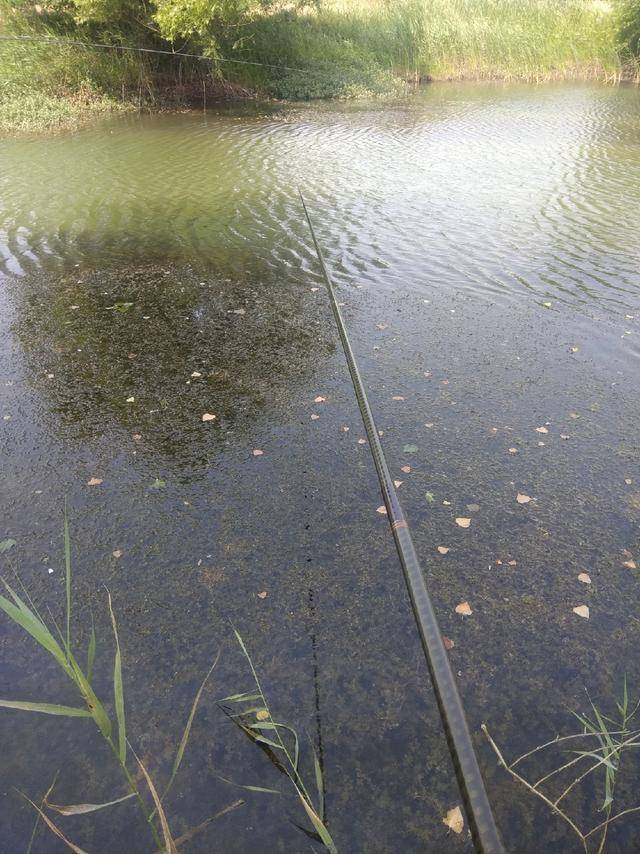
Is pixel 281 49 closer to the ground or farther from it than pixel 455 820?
farther from it

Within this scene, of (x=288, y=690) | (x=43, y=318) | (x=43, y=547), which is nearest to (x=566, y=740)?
(x=288, y=690)

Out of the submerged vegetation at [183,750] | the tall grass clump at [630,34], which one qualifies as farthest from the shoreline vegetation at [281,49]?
the submerged vegetation at [183,750]

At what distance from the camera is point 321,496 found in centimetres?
352

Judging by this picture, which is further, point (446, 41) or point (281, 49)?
point (446, 41)

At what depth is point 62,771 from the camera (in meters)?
2.23

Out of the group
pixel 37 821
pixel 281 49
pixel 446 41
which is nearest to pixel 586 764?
pixel 37 821

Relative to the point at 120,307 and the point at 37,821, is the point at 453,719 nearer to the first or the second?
the point at 37,821

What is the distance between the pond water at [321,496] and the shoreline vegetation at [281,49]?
10.6 meters

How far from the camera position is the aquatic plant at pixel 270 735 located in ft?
6.98

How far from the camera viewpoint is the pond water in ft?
7.35

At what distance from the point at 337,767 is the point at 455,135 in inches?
533

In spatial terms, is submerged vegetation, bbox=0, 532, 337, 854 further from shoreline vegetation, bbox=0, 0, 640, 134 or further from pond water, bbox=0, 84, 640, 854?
shoreline vegetation, bbox=0, 0, 640, 134

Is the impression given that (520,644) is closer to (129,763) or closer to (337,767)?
(337,767)

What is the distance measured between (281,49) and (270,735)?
22.6 m
